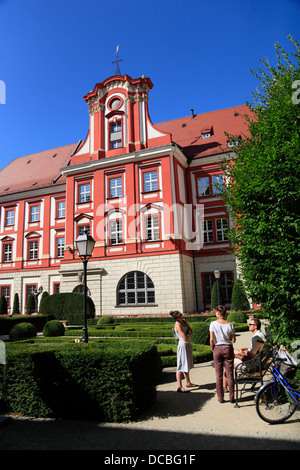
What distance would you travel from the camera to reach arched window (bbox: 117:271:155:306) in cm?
2390

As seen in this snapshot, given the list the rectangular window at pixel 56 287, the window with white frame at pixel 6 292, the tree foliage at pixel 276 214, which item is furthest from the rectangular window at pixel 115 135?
the tree foliage at pixel 276 214

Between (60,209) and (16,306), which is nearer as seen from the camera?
(16,306)

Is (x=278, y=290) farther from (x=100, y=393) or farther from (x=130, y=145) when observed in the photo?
(x=130, y=145)

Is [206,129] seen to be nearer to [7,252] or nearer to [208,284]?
[208,284]

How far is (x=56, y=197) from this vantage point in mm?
32281

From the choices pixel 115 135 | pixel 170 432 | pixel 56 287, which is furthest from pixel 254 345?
pixel 56 287

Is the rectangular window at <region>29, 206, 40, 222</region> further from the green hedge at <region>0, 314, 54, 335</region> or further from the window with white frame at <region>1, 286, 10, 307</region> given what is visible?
the green hedge at <region>0, 314, 54, 335</region>

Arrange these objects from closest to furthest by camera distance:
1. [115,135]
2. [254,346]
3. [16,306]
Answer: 1. [254,346]
2. [115,135]
3. [16,306]

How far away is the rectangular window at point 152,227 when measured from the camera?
24.4 m

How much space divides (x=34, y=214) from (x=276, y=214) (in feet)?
101

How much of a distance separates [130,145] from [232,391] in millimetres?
22868

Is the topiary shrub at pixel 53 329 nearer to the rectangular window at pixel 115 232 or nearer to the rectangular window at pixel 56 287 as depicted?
the rectangular window at pixel 115 232

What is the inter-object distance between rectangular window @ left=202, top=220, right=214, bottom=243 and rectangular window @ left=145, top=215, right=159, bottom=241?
458 cm

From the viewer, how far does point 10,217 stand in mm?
34281
